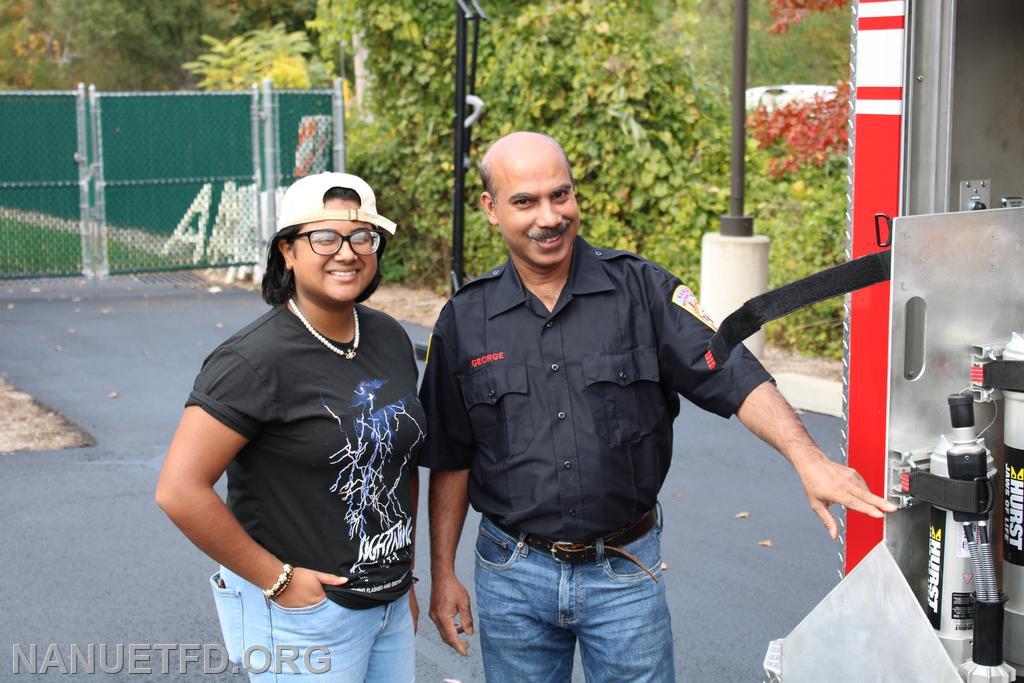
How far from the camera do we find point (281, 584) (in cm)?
271

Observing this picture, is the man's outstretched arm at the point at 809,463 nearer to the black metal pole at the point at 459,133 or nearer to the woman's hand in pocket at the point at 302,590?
the woman's hand in pocket at the point at 302,590

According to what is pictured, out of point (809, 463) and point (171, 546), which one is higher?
point (809, 463)

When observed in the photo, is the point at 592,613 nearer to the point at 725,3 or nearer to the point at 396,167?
the point at 396,167

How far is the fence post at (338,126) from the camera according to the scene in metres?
14.2

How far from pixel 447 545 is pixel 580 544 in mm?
421

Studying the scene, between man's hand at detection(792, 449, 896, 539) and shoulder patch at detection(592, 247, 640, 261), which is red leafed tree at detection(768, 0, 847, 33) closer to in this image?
shoulder patch at detection(592, 247, 640, 261)

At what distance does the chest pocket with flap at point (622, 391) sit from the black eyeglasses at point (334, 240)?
57cm

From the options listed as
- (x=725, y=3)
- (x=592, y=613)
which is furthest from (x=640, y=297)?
(x=725, y=3)

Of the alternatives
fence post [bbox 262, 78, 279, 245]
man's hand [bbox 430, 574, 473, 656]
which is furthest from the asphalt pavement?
fence post [bbox 262, 78, 279, 245]

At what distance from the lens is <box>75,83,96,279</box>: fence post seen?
523 inches

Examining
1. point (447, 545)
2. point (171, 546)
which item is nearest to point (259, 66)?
point (171, 546)

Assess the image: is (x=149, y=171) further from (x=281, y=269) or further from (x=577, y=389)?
(x=577, y=389)

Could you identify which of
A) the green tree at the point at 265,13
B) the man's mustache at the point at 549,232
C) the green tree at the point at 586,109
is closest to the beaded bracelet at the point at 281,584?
the man's mustache at the point at 549,232

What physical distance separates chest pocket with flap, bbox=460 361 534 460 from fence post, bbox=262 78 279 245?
11.1 m
